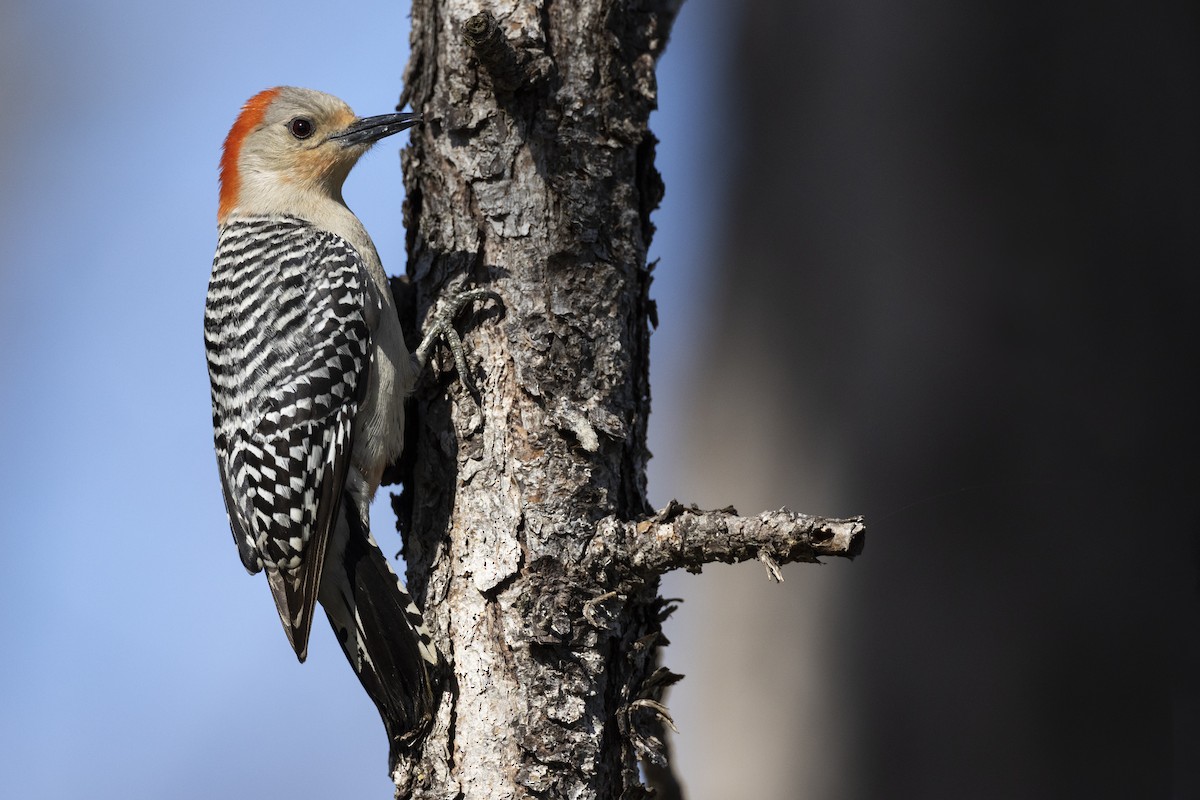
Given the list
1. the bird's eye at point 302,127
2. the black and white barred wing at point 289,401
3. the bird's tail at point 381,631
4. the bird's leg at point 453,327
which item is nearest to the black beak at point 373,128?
the bird's eye at point 302,127

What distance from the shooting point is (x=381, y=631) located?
2848mm

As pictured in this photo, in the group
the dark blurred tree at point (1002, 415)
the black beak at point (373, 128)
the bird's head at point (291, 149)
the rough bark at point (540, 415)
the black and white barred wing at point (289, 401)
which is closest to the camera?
the rough bark at point (540, 415)

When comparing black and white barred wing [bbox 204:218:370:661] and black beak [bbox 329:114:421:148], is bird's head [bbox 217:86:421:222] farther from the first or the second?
black and white barred wing [bbox 204:218:370:661]

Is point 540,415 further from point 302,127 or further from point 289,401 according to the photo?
point 302,127

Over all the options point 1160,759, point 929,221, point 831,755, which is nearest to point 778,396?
point 929,221

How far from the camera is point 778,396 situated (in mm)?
4285

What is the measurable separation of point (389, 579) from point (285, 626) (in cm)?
41

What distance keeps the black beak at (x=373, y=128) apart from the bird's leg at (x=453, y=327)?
633 millimetres

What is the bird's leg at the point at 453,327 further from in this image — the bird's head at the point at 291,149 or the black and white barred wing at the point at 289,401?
the bird's head at the point at 291,149

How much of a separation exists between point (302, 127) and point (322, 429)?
1.47 meters

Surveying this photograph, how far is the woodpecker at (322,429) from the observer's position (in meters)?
2.86

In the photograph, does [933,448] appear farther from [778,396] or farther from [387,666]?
[387,666]

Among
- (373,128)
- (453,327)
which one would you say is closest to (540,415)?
(453,327)

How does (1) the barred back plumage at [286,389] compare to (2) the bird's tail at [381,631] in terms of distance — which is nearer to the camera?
(2) the bird's tail at [381,631]
